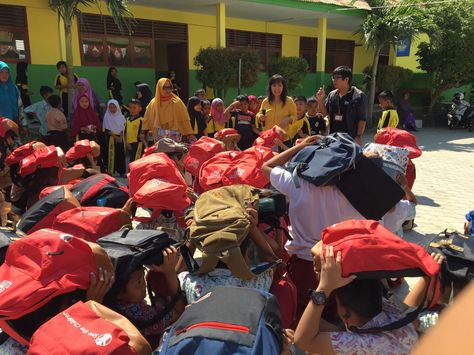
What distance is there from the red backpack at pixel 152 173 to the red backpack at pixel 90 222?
0.55m

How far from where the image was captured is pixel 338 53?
17719 mm

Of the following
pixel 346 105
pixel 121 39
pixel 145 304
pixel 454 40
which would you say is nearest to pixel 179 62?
pixel 121 39

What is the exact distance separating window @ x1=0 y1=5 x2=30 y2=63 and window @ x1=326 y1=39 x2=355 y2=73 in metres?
11.6

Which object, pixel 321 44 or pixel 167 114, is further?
pixel 321 44

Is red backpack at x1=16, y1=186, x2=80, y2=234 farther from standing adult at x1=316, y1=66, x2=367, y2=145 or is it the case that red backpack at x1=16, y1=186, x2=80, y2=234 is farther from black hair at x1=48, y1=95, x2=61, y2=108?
black hair at x1=48, y1=95, x2=61, y2=108

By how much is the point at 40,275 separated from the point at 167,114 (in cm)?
436

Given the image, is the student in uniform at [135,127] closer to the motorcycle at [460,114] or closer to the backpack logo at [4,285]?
the backpack logo at [4,285]

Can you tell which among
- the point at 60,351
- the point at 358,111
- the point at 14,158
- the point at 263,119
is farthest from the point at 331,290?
the point at 263,119

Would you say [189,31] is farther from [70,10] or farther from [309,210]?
[309,210]

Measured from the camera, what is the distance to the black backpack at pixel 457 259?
80.4 inches

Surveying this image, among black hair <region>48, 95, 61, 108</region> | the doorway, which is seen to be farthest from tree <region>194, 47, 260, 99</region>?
black hair <region>48, 95, 61, 108</region>

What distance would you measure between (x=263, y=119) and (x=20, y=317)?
14.8ft

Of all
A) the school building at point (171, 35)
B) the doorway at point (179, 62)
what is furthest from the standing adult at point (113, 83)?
the doorway at point (179, 62)

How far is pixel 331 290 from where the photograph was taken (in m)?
1.59
